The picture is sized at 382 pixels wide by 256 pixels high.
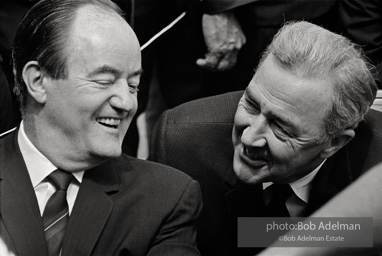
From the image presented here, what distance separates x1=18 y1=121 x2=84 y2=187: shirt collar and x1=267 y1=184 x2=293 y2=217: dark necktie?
67 centimetres

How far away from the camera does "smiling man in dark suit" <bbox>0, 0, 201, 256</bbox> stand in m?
1.79

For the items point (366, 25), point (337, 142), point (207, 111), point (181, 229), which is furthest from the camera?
point (366, 25)

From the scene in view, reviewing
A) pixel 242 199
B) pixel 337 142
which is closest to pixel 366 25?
pixel 337 142

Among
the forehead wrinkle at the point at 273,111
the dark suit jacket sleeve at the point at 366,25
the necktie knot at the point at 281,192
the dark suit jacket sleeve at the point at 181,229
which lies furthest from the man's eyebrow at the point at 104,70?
the dark suit jacket sleeve at the point at 366,25

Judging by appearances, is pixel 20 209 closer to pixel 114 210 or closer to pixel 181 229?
pixel 114 210

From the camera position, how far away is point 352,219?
1.92m

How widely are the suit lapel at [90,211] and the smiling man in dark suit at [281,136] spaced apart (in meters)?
0.40

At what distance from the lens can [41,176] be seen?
1824 mm

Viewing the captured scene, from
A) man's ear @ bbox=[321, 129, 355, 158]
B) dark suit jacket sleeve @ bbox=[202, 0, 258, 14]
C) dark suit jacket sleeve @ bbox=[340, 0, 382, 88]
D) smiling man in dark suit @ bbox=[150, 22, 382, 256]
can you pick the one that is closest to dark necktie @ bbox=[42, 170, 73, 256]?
smiling man in dark suit @ bbox=[150, 22, 382, 256]

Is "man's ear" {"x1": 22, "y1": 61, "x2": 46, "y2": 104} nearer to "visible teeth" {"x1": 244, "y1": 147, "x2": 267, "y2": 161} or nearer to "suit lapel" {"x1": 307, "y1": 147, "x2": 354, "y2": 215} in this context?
"visible teeth" {"x1": 244, "y1": 147, "x2": 267, "y2": 161}

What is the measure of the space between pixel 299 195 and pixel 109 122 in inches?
29.3

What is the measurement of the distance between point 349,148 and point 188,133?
53cm

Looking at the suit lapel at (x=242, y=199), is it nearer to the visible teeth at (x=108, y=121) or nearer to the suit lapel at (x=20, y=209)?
the visible teeth at (x=108, y=121)

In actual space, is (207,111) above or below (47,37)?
below
